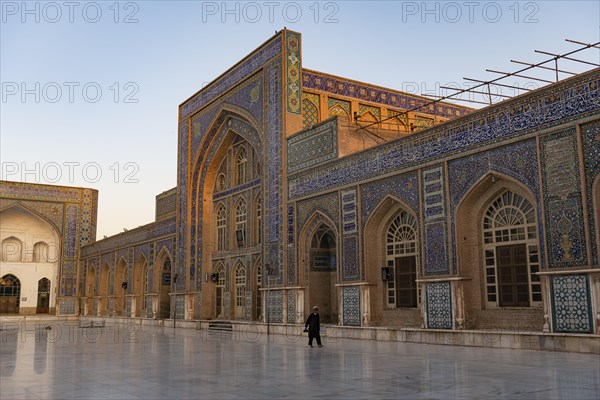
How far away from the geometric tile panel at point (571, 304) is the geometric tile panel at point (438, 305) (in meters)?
2.38

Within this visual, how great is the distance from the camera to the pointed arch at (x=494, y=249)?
37.0ft

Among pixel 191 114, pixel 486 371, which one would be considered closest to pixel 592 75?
pixel 486 371

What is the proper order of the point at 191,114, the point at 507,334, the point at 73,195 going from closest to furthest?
the point at 507,334, the point at 191,114, the point at 73,195

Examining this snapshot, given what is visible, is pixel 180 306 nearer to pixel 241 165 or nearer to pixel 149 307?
pixel 149 307

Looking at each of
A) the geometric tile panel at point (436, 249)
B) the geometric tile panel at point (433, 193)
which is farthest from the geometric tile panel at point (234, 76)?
the geometric tile panel at point (436, 249)

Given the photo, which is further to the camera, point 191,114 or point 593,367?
point 191,114

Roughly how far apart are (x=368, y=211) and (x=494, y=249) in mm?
3347

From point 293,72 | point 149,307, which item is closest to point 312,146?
point 293,72

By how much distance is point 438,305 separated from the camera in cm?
1245

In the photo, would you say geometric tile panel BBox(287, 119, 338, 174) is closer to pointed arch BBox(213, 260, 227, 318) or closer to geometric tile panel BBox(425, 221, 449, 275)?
geometric tile panel BBox(425, 221, 449, 275)

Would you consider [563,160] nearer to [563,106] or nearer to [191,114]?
[563,106]

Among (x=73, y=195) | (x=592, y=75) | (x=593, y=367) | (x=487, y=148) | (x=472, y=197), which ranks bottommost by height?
(x=593, y=367)

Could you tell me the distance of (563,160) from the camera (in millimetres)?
10242

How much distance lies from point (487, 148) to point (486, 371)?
532cm
